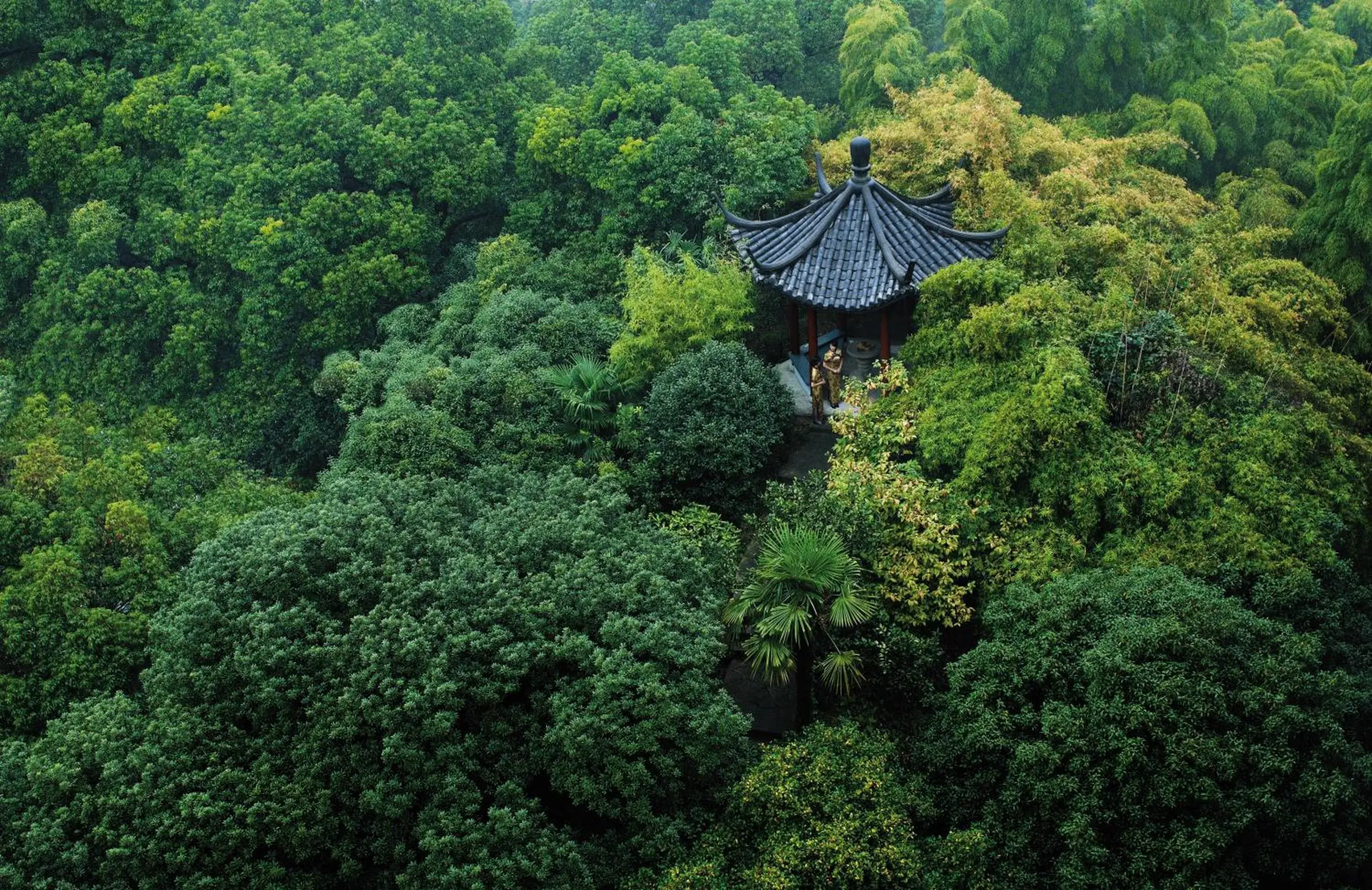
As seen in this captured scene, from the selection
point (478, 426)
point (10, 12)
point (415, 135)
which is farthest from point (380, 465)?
point (10, 12)

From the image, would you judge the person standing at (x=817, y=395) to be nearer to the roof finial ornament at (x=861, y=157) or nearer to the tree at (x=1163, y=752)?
the roof finial ornament at (x=861, y=157)

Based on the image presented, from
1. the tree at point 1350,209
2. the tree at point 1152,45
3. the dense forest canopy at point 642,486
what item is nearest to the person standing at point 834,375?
the dense forest canopy at point 642,486

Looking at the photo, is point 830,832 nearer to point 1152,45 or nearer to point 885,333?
point 885,333

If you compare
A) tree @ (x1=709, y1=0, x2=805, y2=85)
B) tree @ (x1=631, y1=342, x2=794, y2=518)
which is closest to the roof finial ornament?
tree @ (x1=631, y1=342, x2=794, y2=518)

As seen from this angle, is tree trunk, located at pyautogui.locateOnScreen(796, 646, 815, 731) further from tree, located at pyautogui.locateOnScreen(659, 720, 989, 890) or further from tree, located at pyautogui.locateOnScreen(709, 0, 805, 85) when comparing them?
tree, located at pyautogui.locateOnScreen(709, 0, 805, 85)

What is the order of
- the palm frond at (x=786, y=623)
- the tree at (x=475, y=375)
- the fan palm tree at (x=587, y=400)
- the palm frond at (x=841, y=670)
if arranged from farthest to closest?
the fan palm tree at (x=587, y=400) → the tree at (x=475, y=375) → the palm frond at (x=841, y=670) → the palm frond at (x=786, y=623)

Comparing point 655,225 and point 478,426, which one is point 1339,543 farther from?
point 655,225
